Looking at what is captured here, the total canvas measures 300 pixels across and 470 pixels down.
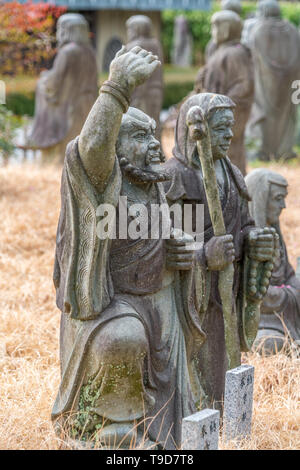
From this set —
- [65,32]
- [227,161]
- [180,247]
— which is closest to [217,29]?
[65,32]

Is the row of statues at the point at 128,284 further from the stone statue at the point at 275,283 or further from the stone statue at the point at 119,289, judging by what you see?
the stone statue at the point at 275,283

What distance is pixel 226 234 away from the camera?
416 centimetres

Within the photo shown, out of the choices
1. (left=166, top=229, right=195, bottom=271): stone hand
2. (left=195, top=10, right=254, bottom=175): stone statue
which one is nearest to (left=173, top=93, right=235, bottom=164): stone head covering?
(left=166, top=229, right=195, bottom=271): stone hand

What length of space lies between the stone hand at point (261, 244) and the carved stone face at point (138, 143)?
87 centimetres

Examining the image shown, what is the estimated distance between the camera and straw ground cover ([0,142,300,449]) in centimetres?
420

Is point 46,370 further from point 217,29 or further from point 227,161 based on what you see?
point 217,29

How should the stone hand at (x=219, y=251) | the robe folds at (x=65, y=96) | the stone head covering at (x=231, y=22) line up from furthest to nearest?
1. the robe folds at (x=65, y=96)
2. the stone head covering at (x=231, y=22)
3. the stone hand at (x=219, y=251)

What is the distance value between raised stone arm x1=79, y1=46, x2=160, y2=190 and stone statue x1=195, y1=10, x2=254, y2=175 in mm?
5716

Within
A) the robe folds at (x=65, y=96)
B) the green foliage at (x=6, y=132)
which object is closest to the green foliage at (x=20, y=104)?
the robe folds at (x=65, y=96)

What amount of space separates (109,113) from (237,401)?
1434mm

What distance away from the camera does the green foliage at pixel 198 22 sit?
25047mm

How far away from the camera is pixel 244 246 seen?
4.42 meters

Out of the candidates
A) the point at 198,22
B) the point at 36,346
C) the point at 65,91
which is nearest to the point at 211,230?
the point at 36,346

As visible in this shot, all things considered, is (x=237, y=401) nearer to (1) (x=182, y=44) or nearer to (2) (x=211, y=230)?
(2) (x=211, y=230)
